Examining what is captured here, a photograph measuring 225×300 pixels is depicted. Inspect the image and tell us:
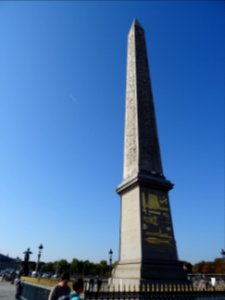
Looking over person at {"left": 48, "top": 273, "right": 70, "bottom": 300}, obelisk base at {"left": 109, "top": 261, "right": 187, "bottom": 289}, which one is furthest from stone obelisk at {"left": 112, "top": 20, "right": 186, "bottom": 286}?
person at {"left": 48, "top": 273, "right": 70, "bottom": 300}

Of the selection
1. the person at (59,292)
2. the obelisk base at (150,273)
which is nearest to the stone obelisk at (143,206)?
the obelisk base at (150,273)

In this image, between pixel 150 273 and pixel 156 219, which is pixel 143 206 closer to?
pixel 156 219

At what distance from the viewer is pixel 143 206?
12078mm

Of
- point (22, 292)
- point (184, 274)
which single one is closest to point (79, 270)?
point (22, 292)

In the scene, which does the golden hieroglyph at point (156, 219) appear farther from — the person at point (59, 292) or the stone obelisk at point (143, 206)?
the person at point (59, 292)

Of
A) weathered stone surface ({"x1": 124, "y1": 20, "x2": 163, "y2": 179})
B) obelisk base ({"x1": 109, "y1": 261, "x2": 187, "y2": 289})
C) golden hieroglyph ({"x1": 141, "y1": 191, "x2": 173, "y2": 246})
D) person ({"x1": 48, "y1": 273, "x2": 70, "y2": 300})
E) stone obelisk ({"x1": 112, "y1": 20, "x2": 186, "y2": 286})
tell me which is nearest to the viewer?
person ({"x1": 48, "y1": 273, "x2": 70, "y2": 300})

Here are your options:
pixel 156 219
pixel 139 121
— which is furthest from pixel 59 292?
pixel 139 121

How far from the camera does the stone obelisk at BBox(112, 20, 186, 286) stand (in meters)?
11.0

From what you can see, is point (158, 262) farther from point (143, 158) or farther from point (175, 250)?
point (143, 158)

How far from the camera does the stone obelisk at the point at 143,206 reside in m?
11.0

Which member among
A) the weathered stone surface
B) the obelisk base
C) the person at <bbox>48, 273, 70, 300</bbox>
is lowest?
the person at <bbox>48, 273, 70, 300</bbox>

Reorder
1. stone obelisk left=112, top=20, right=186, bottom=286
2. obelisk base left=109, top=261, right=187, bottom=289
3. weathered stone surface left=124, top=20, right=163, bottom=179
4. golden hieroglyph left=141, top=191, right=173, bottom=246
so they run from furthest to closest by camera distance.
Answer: weathered stone surface left=124, top=20, right=163, bottom=179 → golden hieroglyph left=141, top=191, right=173, bottom=246 → stone obelisk left=112, top=20, right=186, bottom=286 → obelisk base left=109, top=261, right=187, bottom=289

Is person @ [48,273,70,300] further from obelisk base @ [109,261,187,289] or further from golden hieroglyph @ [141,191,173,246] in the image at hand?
golden hieroglyph @ [141,191,173,246]

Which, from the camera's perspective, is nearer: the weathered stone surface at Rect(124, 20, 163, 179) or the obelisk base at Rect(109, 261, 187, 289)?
the obelisk base at Rect(109, 261, 187, 289)
